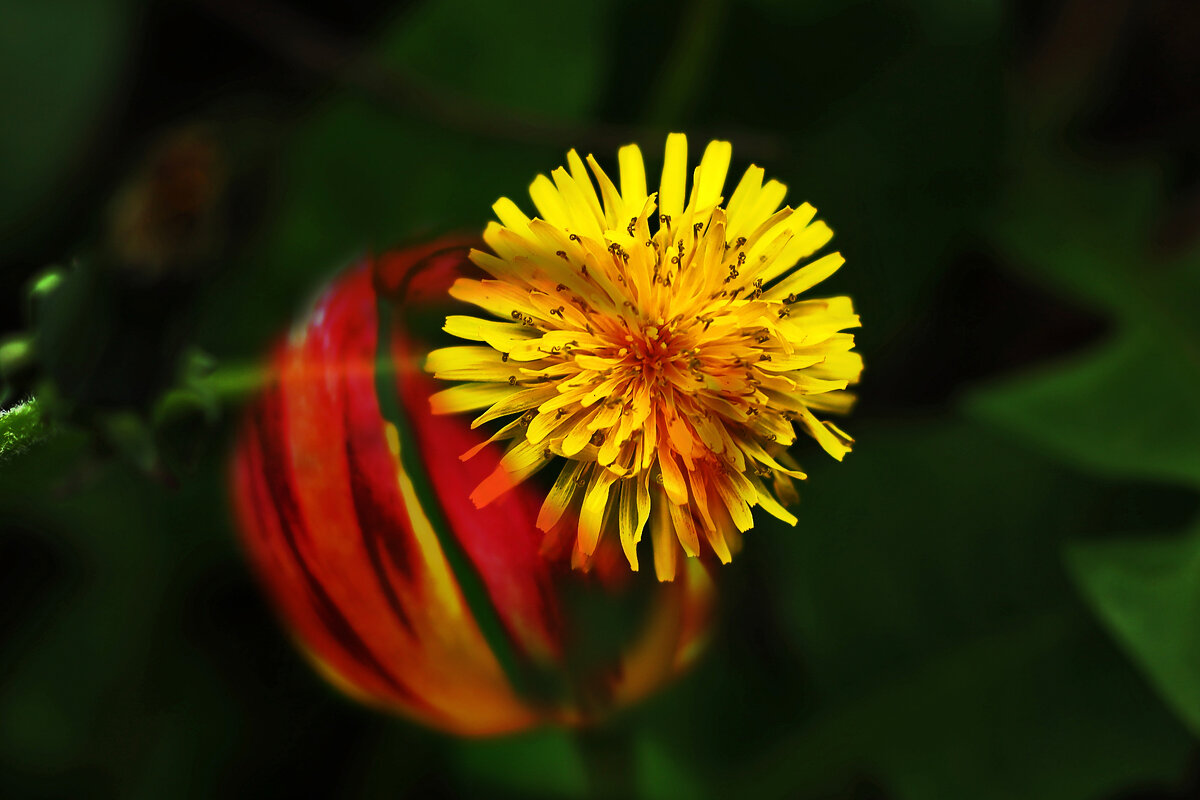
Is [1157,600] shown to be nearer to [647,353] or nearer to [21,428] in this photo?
[647,353]

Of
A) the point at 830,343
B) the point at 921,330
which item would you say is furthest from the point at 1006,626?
the point at 830,343

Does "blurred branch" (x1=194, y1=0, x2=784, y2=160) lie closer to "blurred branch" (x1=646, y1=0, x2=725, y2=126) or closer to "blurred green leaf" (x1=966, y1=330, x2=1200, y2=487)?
"blurred branch" (x1=646, y1=0, x2=725, y2=126)

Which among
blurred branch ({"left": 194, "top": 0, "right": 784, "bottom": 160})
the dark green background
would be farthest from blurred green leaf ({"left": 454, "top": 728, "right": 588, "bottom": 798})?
blurred branch ({"left": 194, "top": 0, "right": 784, "bottom": 160})

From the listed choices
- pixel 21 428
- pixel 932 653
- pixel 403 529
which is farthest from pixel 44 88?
pixel 932 653

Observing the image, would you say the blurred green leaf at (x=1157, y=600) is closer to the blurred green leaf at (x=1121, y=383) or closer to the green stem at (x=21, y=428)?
the blurred green leaf at (x=1121, y=383)

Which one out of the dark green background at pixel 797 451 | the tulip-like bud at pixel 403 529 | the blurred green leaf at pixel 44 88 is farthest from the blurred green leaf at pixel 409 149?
the tulip-like bud at pixel 403 529

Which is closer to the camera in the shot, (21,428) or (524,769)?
(21,428)
